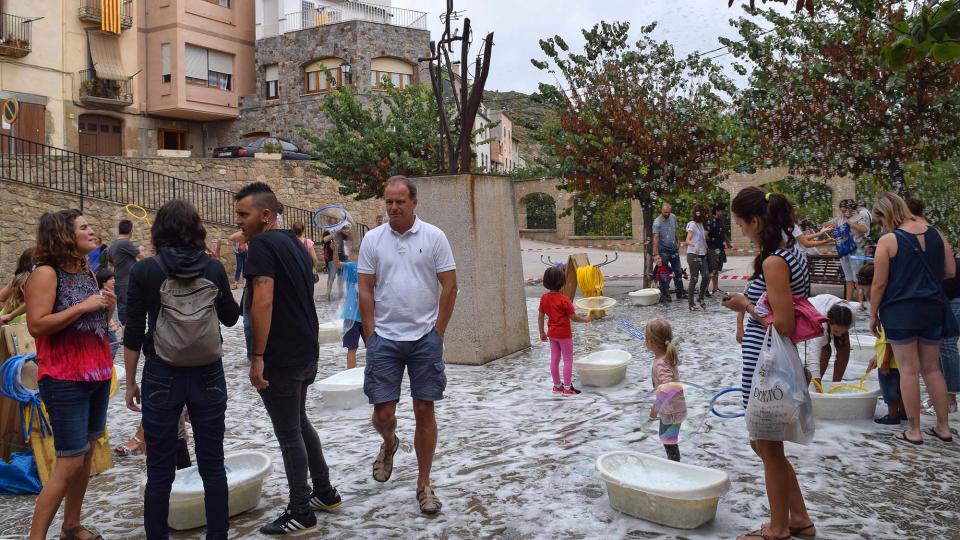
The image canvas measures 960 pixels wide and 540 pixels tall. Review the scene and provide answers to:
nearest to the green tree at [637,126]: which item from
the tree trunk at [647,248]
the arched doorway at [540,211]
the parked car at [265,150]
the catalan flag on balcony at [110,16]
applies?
the tree trunk at [647,248]

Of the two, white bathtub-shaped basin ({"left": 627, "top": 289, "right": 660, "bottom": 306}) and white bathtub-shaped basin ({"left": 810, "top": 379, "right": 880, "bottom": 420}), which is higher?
white bathtub-shaped basin ({"left": 627, "top": 289, "right": 660, "bottom": 306})

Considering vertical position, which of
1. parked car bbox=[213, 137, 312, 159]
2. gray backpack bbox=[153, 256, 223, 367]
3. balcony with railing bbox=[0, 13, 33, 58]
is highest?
balcony with railing bbox=[0, 13, 33, 58]

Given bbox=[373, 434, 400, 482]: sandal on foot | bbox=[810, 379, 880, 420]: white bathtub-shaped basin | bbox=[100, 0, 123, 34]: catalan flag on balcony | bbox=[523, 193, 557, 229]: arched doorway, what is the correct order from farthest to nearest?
bbox=[523, 193, 557, 229]: arched doorway → bbox=[100, 0, 123, 34]: catalan flag on balcony → bbox=[810, 379, 880, 420]: white bathtub-shaped basin → bbox=[373, 434, 400, 482]: sandal on foot

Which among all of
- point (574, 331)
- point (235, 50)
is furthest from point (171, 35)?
point (574, 331)

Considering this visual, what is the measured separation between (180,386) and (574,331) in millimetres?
7777

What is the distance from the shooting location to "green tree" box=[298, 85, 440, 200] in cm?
2064

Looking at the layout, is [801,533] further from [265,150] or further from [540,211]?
[540,211]

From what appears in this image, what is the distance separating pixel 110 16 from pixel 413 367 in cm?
3139

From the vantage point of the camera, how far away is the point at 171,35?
106 ft

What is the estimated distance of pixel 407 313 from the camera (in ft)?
13.8

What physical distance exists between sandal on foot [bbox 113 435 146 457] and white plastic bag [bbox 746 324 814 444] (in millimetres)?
3955

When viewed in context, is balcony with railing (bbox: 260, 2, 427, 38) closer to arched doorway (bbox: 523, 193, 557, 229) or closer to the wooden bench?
arched doorway (bbox: 523, 193, 557, 229)

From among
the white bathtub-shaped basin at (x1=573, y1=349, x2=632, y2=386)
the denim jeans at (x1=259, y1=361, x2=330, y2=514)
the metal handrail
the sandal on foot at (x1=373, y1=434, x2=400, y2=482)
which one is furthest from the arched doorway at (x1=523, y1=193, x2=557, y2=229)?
the denim jeans at (x1=259, y1=361, x2=330, y2=514)

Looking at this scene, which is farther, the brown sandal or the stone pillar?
the stone pillar
